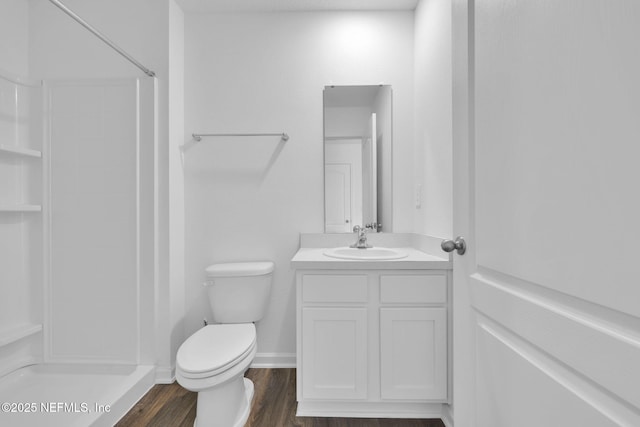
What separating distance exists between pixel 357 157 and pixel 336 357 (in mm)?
1275

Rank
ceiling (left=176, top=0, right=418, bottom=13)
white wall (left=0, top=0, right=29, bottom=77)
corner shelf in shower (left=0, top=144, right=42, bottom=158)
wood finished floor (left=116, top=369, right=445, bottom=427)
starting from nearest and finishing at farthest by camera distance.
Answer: wood finished floor (left=116, top=369, right=445, bottom=427) < corner shelf in shower (left=0, top=144, right=42, bottom=158) < white wall (left=0, top=0, right=29, bottom=77) < ceiling (left=176, top=0, right=418, bottom=13)

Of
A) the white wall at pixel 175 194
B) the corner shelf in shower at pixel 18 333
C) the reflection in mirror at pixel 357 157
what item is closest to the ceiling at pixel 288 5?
the white wall at pixel 175 194

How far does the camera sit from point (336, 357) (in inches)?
65.0

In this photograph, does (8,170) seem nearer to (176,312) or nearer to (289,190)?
(176,312)

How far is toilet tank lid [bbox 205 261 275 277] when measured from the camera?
79.1 inches

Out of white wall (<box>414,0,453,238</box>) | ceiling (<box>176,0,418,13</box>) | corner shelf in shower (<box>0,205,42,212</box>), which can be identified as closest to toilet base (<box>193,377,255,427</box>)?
white wall (<box>414,0,453,238</box>)

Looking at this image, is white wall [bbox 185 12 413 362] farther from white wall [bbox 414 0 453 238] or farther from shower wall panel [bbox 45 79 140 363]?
shower wall panel [bbox 45 79 140 363]

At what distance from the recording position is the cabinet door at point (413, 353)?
163 cm

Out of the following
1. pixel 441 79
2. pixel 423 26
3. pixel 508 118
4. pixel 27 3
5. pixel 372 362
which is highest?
pixel 27 3

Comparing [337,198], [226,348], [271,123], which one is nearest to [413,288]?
[337,198]

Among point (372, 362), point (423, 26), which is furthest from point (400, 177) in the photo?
point (372, 362)

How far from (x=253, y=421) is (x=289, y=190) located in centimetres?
136

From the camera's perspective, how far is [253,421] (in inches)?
65.2

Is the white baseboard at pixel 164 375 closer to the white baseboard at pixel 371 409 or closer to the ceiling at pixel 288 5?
the white baseboard at pixel 371 409
